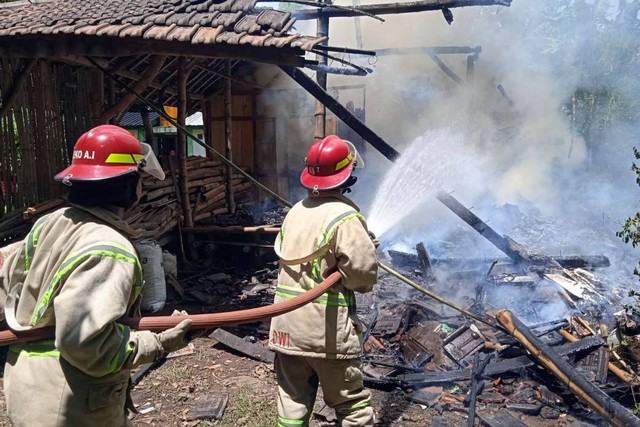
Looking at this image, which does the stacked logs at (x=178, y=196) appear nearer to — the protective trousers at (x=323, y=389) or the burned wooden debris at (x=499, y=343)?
the burned wooden debris at (x=499, y=343)

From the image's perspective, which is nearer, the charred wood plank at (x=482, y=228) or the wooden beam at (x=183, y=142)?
the charred wood plank at (x=482, y=228)

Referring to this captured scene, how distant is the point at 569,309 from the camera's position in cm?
687

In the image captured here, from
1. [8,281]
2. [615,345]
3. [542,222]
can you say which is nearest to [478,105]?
[542,222]

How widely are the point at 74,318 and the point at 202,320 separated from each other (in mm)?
632

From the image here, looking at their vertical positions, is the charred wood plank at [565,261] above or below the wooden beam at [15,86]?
below

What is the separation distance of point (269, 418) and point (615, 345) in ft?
12.8

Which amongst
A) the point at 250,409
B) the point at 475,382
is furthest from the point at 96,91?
the point at 475,382

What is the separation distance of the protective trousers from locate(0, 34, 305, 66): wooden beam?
342 centimetres

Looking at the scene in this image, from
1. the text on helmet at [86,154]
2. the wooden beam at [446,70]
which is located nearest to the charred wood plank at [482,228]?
the text on helmet at [86,154]

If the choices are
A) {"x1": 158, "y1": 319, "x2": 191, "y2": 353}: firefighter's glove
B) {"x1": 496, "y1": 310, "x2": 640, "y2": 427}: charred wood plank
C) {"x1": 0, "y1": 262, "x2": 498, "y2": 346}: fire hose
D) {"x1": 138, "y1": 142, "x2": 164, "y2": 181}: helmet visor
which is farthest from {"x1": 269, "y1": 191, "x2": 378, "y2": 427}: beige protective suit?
{"x1": 496, "y1": 310, "x2": 640, "y2": 427}: charred wood plank

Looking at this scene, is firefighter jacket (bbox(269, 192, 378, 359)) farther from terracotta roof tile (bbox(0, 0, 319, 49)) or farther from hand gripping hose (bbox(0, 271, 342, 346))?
terracotta roof tile (bbox(0, 0, 319, 49))

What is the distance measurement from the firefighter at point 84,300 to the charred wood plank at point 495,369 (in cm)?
351

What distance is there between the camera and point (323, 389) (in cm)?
335

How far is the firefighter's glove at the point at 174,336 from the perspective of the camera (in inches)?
88.1
